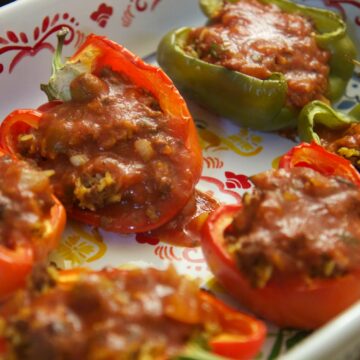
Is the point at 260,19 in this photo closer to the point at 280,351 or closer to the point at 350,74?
the point at 350,74

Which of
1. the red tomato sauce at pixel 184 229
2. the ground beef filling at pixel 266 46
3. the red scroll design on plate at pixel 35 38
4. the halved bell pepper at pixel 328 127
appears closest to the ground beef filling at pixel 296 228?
the red tomato sauce at pixel 184 229

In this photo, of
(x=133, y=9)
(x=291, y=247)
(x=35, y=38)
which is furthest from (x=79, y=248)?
(x=133, y=9)

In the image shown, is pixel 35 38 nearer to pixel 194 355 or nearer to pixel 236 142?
pixel 236 142

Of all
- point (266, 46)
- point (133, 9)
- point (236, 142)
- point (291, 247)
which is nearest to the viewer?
point (291, 247)

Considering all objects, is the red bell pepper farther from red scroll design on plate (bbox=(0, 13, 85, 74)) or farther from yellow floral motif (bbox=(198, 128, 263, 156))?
red scroll design on plate (bbox=(0, 13, 85, 74))

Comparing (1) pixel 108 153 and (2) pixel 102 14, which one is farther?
(2) pixel 102 14

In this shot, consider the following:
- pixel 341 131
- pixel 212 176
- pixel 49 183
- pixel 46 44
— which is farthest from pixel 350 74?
pixel 49 183

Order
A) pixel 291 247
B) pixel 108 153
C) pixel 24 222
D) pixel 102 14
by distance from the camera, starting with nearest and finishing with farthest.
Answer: pixel 291 247 → pixel 24 222 → pixel 108 153 → pixel 102 14

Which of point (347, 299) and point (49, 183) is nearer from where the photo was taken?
point (347, 299)

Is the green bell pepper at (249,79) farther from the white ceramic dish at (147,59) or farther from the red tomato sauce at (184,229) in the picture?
the red tomato sauce at (184,229)
